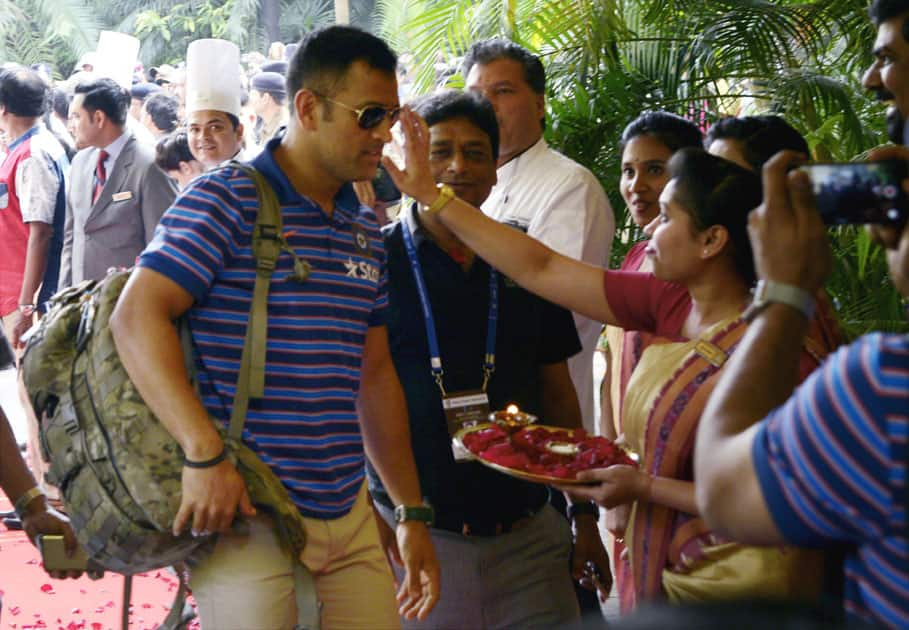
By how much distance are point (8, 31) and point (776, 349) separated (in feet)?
88.5

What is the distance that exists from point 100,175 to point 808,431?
5324 mm

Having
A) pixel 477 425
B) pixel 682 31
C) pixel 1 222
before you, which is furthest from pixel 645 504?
pixel 1 222

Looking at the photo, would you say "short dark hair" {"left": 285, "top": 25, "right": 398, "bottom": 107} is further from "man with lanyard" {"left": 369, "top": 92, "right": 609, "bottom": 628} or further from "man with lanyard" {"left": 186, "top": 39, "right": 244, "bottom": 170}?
"man with lanyard" {"left": 186, "top": 39, "right": 244, "bottom": 170}

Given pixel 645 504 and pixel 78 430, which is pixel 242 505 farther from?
pixel 645 504

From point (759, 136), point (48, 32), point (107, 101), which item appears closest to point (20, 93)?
point (107, 101)

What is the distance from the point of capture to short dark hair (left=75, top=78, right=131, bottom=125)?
6.10m

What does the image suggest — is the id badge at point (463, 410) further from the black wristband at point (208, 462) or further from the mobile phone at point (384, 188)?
the mobile phone at point (384, 188)

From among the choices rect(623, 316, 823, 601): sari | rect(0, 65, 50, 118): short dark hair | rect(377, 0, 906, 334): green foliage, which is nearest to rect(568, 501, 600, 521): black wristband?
rect(623, 316, 823, 601): sari

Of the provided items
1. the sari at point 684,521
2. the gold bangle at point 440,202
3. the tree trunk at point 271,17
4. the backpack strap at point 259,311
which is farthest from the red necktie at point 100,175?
the tree trunk at point 271,17

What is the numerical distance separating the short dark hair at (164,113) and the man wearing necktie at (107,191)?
1.75m

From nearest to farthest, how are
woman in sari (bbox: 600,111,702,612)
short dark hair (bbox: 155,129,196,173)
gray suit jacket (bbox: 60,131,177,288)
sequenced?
woman in sari (bbox: 600,111,702,612)
gray suit jacket (bbox: 60,131,177,288)
short dark hair (bbox: 155,129,196,173)

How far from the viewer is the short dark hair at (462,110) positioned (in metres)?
3.17

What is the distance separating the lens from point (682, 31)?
5.37m

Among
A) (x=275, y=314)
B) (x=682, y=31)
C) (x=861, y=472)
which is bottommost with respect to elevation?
(x=275, y=314)
